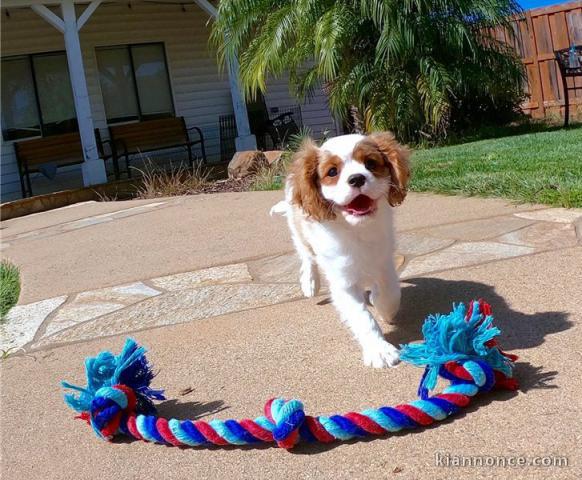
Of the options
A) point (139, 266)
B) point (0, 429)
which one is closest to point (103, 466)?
point (0, 429)

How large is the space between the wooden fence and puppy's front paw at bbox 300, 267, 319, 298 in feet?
46.8

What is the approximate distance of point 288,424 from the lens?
261cm

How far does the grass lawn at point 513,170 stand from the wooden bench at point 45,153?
810cm

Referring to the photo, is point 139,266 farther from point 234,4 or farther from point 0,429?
point 234,4

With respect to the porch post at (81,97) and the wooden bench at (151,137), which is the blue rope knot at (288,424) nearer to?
the porch post at (81,97)

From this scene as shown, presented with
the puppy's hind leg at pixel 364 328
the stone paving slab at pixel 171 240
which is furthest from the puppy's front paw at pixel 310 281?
the stone paving slab at pixel 171 240

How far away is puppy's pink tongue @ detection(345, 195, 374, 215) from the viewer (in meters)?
3.29

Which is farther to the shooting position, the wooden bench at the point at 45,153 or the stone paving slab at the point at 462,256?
the wooden bench at the point at 45,153

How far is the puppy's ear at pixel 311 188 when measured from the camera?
11.1 ft

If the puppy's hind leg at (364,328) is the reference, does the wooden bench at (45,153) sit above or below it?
above

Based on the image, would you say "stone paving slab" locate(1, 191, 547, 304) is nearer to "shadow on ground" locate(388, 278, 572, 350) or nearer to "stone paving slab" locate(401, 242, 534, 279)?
"stone paving slab" locate(401, 242, 534, 279)

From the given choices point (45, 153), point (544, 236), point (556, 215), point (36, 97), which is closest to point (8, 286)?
point (544, 236)

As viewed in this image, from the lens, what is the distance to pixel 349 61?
44.8 feet

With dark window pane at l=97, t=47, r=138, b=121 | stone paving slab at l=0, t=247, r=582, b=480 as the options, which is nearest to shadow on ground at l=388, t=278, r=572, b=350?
stone paving slab at l=0, t=247, r=582, b=480
